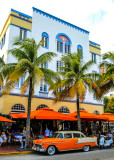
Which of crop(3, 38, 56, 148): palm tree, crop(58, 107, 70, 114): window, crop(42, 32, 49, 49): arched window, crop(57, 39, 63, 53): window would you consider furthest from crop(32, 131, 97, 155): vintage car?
crop(57, 39, 63, 53): window

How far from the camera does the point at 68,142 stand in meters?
11.8

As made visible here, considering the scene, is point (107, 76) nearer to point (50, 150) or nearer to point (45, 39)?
point (50, 150)

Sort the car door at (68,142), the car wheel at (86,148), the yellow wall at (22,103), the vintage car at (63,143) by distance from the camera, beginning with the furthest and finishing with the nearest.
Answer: the yellow wall at (22,103) → the car wheel at (86,148) → the car door at (68,142) → the vintage car at (63,143)

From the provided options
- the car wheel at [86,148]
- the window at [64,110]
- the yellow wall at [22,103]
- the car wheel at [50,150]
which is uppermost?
the yellow wall at [22,103]

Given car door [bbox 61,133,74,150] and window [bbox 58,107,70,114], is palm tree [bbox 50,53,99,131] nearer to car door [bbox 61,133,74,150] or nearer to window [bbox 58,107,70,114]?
car door [bbox 61,133,74,150]

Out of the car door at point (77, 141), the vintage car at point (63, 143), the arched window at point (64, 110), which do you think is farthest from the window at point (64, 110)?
the car door at point (77, 141)

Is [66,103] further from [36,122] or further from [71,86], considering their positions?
[71,86]

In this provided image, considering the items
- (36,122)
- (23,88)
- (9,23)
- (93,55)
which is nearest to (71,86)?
(23,88)

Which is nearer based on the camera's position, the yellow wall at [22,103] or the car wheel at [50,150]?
the car wheel at [50,150]

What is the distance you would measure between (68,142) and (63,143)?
424mm

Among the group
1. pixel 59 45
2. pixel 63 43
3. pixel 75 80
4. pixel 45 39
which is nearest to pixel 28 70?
pixel 75 80

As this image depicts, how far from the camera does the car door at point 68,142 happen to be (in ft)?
37.9

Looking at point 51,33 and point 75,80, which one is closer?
point 75,80

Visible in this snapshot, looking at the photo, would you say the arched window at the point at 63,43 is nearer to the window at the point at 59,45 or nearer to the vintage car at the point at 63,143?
the window at the point at 59,45
